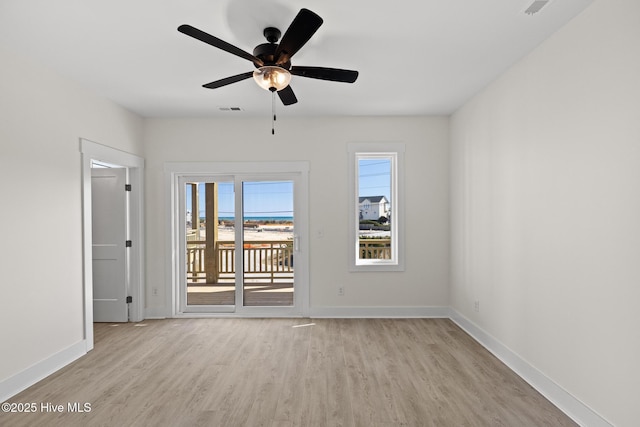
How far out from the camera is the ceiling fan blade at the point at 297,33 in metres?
1.97

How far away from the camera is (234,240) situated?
5094mm

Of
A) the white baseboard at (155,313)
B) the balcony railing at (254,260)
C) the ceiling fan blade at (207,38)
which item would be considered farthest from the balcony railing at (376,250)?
the ceiling fan blade at (207,38)

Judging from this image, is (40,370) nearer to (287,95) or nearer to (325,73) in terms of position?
(287,95)

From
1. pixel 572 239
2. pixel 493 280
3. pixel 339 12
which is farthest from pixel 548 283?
pixel 339 12

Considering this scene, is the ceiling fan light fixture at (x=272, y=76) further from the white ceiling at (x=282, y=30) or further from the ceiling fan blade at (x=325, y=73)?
the white ceiling at (x=282, y=30)

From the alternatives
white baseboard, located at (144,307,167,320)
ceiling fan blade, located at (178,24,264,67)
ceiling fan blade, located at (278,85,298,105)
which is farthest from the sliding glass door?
ceiling fan blade, located at (178,24,264,67)

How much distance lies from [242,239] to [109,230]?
1.71 meters

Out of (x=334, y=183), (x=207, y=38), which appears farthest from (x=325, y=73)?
(x=334, y=183)

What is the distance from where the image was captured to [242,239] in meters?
5.06

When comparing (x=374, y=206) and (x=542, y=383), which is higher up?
(x=374, y=206)

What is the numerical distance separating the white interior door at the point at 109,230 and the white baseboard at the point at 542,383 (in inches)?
175

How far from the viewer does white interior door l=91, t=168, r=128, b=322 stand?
15.5 feet

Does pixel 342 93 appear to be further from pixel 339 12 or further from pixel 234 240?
pixel 234 240

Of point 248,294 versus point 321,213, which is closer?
point 321,213
